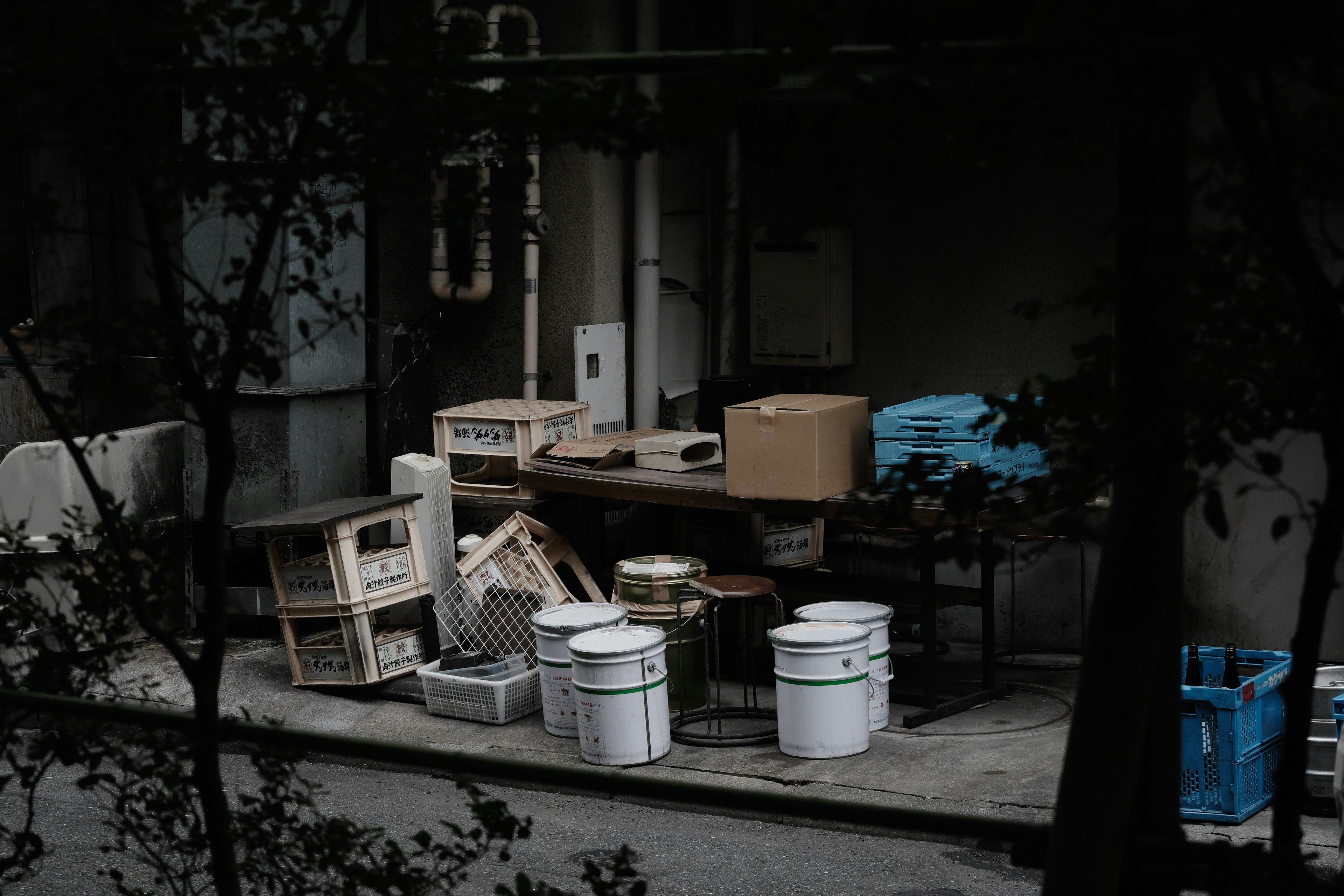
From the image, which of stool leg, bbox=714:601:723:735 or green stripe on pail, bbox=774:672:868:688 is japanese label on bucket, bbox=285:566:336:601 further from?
green stripe on pail, bbox=774:672:868:688

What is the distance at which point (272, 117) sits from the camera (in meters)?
2.28

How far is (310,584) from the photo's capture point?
26.2ft

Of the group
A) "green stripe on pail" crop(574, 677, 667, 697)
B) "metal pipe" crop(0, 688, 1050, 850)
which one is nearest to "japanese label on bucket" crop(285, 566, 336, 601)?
"green stripe on pail" crop(574, 677, 667, 697)

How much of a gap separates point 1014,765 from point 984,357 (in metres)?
3.20

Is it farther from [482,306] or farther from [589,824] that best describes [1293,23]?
[482,306]

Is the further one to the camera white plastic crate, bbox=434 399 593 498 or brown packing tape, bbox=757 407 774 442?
white plastic crate, bbox=434 399 593 498

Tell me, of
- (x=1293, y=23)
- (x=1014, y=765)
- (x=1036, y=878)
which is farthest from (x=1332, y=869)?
(x=1293, y=23)

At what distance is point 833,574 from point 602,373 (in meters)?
2.09

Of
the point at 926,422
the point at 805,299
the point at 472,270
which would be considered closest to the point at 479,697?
the point at 926,422

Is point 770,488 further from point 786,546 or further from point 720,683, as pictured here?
point 786,546

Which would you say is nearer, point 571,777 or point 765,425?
point 571,777

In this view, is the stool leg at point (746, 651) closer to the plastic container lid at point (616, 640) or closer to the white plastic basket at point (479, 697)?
the plastic container lid at point (616, 640)

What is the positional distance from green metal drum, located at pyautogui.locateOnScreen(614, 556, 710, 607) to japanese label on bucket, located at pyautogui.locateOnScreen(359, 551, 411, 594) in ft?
3.98

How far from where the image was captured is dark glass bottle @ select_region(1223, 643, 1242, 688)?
606 centimetres
